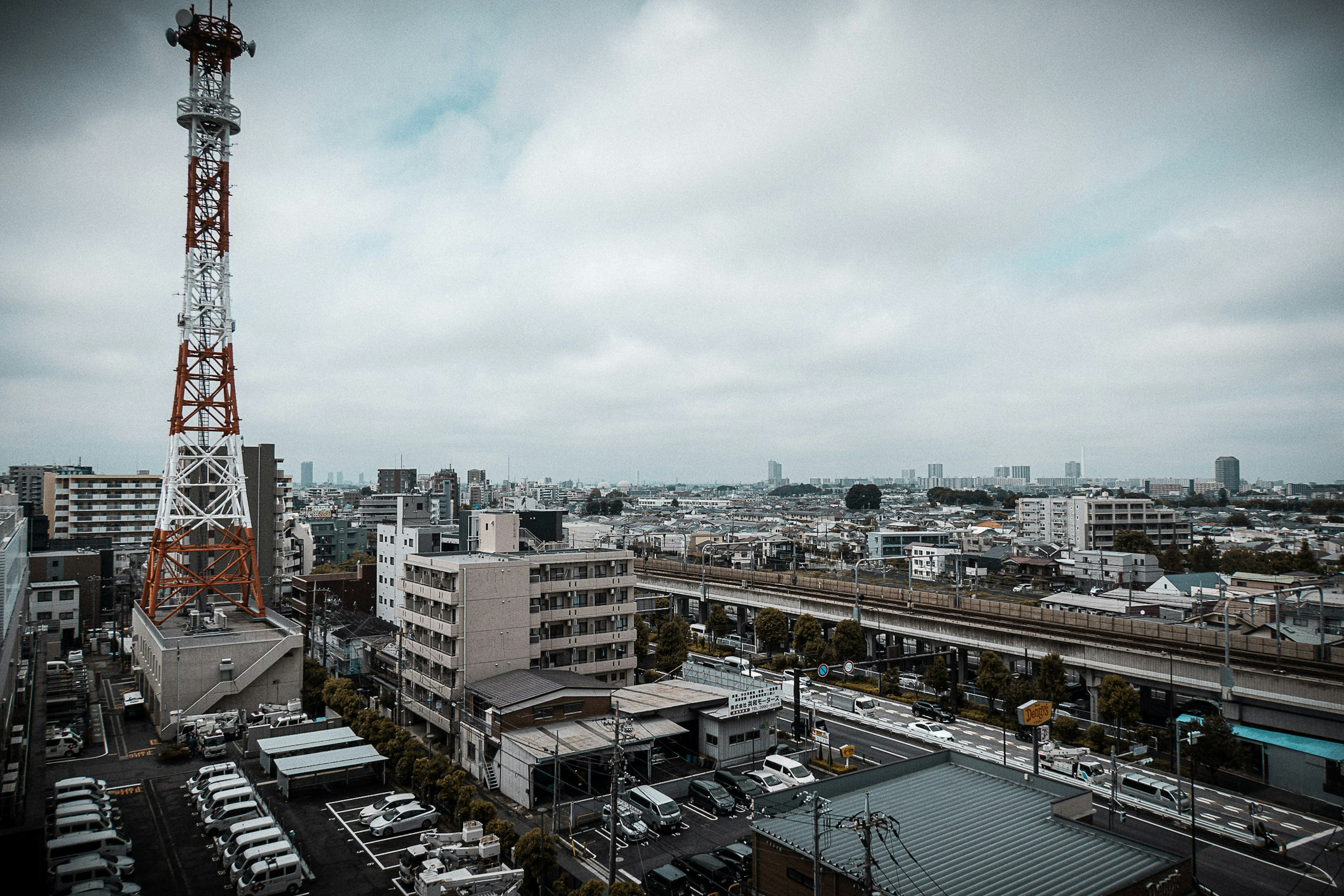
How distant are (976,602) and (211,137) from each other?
35053 mm

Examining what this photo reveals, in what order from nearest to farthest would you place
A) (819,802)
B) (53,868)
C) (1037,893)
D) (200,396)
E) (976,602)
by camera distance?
(1037,893) < (819,802) < (53,868) < (200,396) < (976,602)

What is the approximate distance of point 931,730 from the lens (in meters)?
22.2

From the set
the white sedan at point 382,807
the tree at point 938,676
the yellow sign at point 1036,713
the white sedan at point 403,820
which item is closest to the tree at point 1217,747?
the yellow sign at point 1036,713

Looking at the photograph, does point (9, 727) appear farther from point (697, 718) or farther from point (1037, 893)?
point (1037, 893)

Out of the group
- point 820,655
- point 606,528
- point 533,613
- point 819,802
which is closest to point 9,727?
point 533,613

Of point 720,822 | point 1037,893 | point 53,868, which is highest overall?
point 1037,893

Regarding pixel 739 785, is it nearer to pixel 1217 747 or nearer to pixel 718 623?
pixel 1217 747

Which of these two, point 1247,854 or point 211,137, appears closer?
point 1247,854

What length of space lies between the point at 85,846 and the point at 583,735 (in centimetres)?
948

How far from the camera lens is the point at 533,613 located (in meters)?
22.0

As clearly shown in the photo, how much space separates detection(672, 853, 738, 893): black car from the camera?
13266mm

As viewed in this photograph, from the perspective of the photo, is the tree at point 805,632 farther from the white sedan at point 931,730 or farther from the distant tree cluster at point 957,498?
the distant tree cluster at point 957,498

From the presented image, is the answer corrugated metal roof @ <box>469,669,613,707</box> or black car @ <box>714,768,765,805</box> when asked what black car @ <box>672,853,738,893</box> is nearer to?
black car @ <box>714,768,765,805</box>

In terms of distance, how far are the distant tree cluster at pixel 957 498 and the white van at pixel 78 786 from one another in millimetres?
128482
